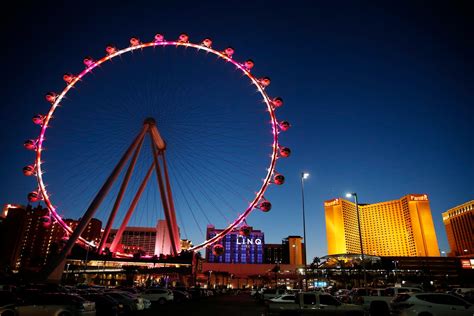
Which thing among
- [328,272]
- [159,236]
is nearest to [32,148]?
[328,272]

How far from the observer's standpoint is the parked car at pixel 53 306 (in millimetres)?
15000

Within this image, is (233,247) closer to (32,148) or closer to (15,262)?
(15,262)

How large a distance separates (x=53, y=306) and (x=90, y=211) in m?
29.6

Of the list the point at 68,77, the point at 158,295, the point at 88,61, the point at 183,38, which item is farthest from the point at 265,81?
the point at 158,295

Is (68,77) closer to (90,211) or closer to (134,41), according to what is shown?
(134,41)

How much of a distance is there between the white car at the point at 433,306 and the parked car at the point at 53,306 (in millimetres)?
14225

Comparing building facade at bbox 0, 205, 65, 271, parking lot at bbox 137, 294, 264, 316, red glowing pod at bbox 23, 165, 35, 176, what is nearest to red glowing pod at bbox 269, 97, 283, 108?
parking lot at bbox 137, 294, 264, 316

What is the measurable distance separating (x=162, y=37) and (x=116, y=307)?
31.0 metres

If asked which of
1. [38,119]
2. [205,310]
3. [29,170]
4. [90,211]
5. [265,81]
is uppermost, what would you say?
[265,81]

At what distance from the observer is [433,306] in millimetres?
14984

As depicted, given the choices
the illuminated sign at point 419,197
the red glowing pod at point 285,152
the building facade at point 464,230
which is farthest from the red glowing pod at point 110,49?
the building facade at point 464,230

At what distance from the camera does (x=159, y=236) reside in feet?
398

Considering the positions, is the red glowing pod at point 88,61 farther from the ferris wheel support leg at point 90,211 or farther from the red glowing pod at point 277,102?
the red glowing pod at point 277,102

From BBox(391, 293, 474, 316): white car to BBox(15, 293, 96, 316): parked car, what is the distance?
1422 centimetres
